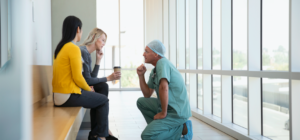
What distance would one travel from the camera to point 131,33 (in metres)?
9.07

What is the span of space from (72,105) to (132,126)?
4.07 ft

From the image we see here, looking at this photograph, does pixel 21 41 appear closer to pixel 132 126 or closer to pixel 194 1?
pixel 132 126

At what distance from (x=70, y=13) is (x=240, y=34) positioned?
2251 millimetres

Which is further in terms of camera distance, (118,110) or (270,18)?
(118,110)

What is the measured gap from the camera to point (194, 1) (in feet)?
14.8

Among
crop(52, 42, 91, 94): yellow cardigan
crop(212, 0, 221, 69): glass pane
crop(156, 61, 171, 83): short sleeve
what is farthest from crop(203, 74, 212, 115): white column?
crop(52, 42, 91, 94): yellow cardigan

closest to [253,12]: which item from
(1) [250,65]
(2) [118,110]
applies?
(1) [250,65]

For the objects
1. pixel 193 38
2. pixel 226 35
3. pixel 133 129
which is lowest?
pixel 133 129

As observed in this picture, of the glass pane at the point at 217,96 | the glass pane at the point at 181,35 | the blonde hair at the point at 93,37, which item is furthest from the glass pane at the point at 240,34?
the glass pane at the point at 181,35

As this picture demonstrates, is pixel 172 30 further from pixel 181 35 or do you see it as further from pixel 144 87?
pixel 144 87

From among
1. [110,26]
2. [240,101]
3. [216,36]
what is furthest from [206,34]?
[110,26]
